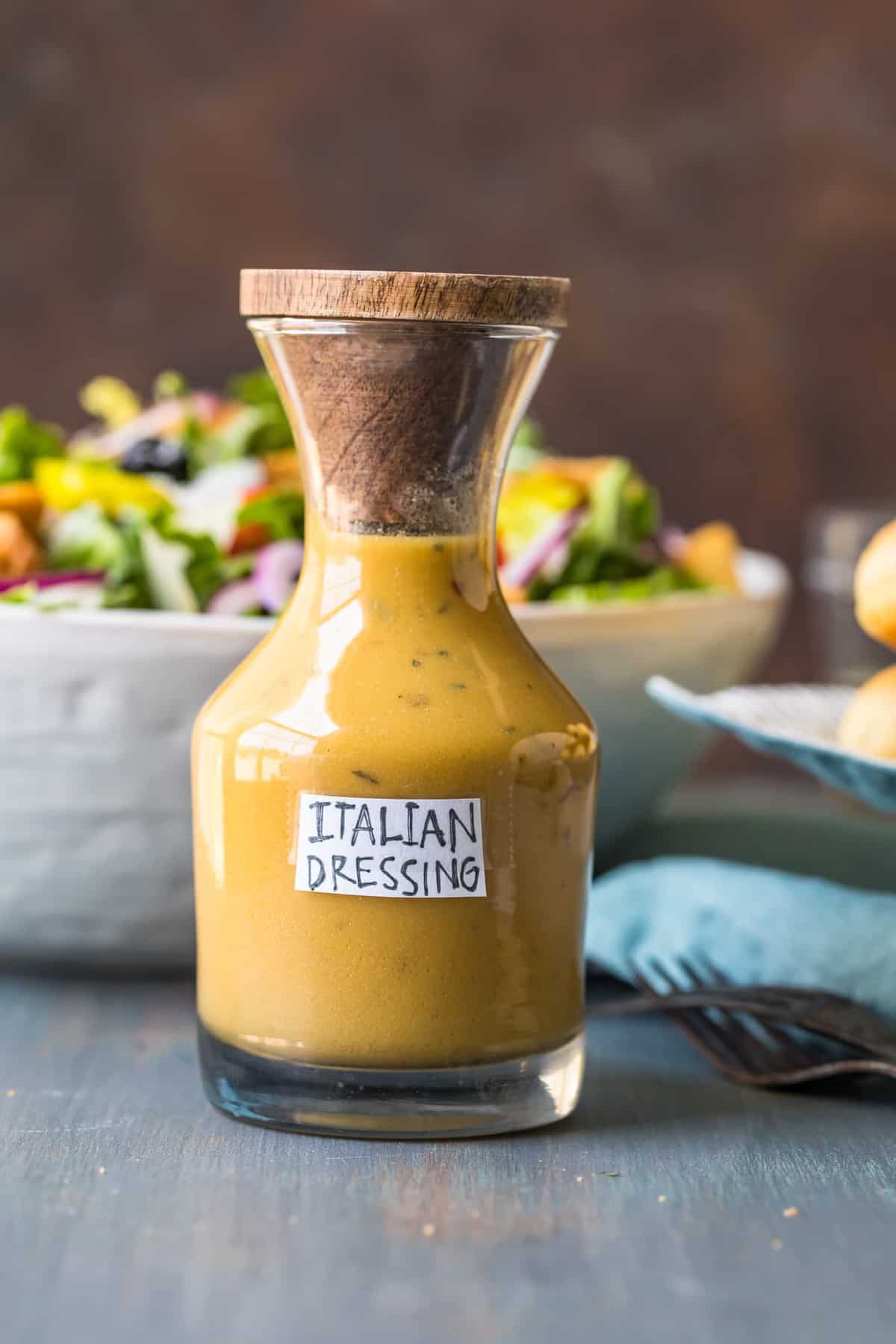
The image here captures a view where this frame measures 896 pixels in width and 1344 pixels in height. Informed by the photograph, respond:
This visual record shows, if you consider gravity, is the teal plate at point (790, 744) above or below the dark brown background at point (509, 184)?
below

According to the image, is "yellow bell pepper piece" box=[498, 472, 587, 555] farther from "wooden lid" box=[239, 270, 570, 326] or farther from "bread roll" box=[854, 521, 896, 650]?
"wooden lid" box=[239, 270, 570, 326]

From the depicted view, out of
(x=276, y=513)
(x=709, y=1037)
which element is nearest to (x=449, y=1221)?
(x=709, y=1037)

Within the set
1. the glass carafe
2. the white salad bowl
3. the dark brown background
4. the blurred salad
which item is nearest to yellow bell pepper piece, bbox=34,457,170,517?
the blurred salad

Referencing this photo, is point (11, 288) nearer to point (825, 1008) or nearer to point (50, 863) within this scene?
point (50, 863)

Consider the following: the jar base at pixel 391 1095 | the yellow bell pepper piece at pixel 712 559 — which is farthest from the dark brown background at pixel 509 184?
the jar base at pixel 391 1095

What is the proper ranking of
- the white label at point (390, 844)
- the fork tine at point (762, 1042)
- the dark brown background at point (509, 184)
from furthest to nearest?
the dark brown background at point (509, 184) → the fork tine at point (762, 1042) → the white label at point (390, 844)

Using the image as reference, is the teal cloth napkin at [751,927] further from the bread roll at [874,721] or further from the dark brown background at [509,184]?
the dark brown background at [509,184]
